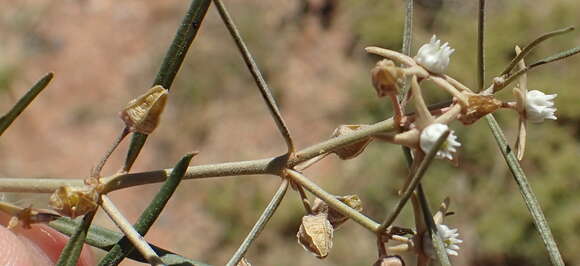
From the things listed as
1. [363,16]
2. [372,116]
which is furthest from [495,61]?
[363,16]

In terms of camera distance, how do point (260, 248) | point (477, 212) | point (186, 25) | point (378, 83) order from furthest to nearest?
point (260, 248), point (477, 212), point (186, 25), point (378, 83)

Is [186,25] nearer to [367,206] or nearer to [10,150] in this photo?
[367,206]

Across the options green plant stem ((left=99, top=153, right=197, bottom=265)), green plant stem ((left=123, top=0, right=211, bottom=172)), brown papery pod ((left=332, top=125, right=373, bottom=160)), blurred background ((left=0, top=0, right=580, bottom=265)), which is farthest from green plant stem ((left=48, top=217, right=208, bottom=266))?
blurred background ((left=0, top=0, right=580, bottom=265))

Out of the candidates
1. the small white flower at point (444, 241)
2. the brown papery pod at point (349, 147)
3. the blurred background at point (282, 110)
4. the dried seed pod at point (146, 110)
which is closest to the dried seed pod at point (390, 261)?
the small white flower at point (444, 241)

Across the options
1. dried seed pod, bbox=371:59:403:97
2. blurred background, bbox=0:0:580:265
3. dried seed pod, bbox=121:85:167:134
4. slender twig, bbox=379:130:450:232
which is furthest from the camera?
blurred background, bbox=0:0:580:265

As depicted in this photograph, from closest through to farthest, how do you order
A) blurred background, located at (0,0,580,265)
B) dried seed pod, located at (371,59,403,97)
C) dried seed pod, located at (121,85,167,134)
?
dried seed pod, located at (371,59,403,97) < dried seed pod, located at (121,85,167,134) < blurred background, located at (0,0,580,265)

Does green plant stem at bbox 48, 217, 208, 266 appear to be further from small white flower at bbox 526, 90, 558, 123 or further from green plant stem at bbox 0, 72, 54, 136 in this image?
small white flower at bbox 526, 90, 558, 123

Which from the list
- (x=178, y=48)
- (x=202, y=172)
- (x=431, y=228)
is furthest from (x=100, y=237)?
(x=431, y=228)
